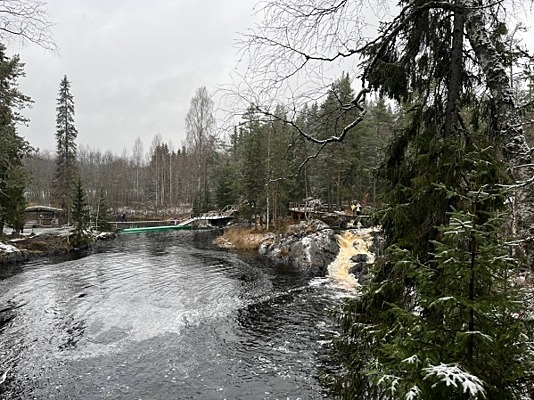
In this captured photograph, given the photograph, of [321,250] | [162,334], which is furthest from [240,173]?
[162,334]

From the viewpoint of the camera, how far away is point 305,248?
22.9 m

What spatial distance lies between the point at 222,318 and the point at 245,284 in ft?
15.5

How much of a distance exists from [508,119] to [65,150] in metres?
46.6

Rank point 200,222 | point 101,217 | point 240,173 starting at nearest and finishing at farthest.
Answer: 1. point 240,173
2. point 101,217
3. point 200,222

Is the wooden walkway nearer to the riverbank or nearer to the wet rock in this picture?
the riverbank

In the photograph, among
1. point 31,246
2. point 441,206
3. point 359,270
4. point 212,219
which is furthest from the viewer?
point 212,219

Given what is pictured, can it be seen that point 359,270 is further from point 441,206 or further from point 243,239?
point 441,206

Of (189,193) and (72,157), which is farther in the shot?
(189,193)

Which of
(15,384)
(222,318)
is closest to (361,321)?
(15,384)

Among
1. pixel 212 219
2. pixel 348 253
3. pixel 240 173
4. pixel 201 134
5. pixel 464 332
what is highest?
pixel 201 134

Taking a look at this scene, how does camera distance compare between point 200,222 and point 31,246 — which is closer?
point 31,246

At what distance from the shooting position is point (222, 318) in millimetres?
Result: 12992

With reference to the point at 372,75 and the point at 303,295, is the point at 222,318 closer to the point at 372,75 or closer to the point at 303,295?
the point at 303,295

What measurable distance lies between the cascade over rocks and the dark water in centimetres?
206
